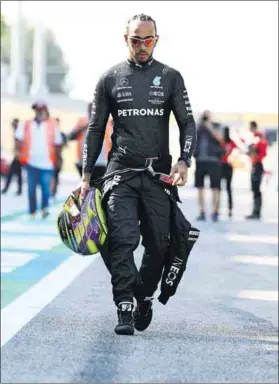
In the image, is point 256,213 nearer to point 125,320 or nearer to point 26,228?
point 26,228

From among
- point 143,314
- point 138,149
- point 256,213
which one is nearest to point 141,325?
point 143,314

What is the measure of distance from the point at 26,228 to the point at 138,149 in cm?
2813

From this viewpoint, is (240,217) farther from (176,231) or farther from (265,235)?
(176,231)

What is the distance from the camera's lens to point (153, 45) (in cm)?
435

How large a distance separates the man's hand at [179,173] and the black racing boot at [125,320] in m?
0.57

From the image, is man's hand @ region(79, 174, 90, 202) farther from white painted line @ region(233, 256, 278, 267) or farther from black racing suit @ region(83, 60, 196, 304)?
white painted line @ region(233, 256, 278, 267)

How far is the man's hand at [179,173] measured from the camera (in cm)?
441

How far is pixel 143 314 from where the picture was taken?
506cm

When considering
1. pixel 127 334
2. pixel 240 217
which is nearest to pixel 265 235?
pixel 240 217

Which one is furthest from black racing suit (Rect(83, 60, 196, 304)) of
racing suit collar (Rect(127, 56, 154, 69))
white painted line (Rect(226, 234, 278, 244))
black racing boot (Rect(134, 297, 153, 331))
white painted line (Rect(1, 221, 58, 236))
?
white painted line (Rect(226, 234, 278, 244))

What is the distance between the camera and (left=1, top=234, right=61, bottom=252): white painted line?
2766cm

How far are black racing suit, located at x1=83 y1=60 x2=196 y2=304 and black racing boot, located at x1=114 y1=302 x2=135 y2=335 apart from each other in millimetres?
88

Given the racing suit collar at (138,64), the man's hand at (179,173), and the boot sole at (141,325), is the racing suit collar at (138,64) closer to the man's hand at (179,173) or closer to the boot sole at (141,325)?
the man's hand at (179,173)

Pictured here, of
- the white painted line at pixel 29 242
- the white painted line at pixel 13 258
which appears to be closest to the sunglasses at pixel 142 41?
the white painted line at pixel 13 258
